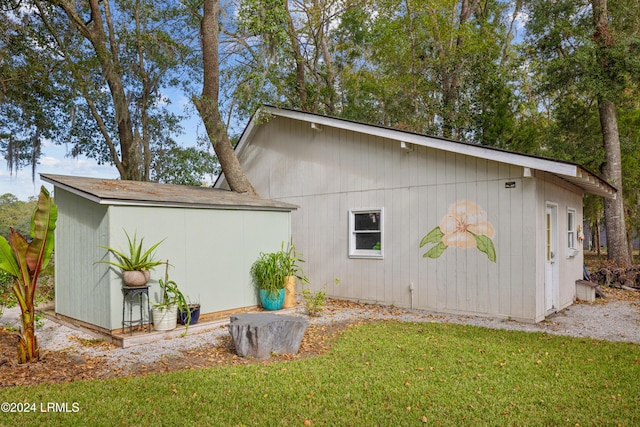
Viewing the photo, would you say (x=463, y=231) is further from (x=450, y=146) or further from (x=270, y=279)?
(x=270, y=279)

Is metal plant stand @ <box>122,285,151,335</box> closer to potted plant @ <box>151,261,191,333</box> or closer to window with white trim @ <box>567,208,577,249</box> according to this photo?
potted plant @ <box>151,261,191,333</box>

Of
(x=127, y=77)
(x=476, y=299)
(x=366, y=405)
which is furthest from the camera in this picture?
(x=127, y=77)

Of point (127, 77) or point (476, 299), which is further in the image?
point (127, 77)

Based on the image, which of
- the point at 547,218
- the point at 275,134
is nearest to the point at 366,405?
the point at 547,218

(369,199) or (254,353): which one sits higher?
(369,199)

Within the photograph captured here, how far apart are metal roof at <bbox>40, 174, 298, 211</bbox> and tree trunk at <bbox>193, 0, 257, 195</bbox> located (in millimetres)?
2550

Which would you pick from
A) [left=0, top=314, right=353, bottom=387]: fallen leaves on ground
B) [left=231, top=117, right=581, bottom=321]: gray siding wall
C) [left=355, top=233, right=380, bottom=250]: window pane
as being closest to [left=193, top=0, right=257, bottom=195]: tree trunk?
[left=231, top=117, right=581, bottom=321]: gray siding wall

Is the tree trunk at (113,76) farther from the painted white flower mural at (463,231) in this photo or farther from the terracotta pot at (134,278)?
the painted white flower mural at (463,231)

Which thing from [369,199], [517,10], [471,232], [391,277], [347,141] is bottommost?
[391,277]

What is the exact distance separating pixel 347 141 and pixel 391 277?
3397 mm

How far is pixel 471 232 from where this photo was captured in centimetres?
841

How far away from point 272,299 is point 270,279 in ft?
1.32

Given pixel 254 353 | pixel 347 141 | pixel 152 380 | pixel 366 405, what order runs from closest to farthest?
pixel 366 405 < pixel 152 380 < pixel 254 353 < pixel 347 141

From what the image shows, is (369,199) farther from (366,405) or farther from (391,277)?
(366,405)
